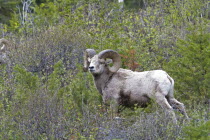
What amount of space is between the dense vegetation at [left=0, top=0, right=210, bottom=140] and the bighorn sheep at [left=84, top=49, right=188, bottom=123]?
231 mm

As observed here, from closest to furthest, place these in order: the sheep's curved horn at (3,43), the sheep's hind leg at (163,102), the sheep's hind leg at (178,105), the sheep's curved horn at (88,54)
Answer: the sheep's hind leg at (163,102), the sheep's hind leg at (178,105), the sheep's curved horn at (88,54), the sheep's curved horn at (3,43)

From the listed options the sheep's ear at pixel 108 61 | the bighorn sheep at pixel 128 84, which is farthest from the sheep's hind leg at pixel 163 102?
the sheep's ear at pixel 108 61

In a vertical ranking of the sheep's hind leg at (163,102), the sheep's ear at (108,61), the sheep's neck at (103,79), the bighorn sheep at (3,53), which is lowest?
the bighorn sheep at (3,53)

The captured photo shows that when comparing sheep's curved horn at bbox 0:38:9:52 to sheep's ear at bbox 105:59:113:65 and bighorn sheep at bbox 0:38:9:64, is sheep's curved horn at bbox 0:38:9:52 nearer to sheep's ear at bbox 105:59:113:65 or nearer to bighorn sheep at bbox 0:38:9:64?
bighorn sheep at bbox 0:38:9:64

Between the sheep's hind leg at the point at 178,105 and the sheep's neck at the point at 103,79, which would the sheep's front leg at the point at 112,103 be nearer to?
the sheep's neck at the point at 103,79

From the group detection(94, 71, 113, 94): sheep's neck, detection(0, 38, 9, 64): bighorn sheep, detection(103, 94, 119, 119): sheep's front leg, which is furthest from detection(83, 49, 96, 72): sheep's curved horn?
detection(0, 38, 9, 64): bighorn sheep

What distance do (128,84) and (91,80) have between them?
166 centimetres

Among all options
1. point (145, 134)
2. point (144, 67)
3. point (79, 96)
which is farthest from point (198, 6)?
point (145, 134)

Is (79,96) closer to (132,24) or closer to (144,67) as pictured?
(144,67)

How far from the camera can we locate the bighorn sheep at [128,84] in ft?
36.5

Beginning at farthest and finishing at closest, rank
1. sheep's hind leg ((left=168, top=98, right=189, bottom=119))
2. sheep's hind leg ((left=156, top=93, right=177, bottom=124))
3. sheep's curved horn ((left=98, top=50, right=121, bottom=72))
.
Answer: sheep's curved horn ((left=98, top=50, right=121, bottom=72)) < sheep's hind leg ((left=168, top=98, right=189, bottom=119)) < sheep's hind leg ((left=156, top=93, right=177, bottom=124))

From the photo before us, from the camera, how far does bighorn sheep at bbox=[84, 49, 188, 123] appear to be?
11.1 metres

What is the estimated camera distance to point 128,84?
11.7 m

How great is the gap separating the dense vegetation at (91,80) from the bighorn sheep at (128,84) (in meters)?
0.23
